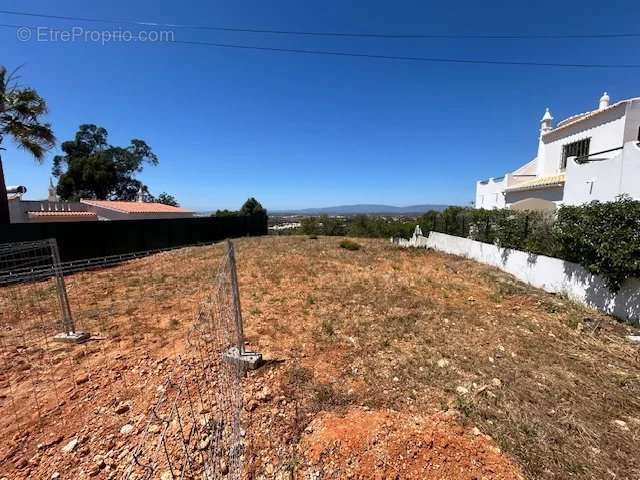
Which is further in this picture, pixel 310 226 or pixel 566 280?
pixel 310 226

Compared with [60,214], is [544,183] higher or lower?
higher

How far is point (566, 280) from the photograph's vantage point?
6.09 metres

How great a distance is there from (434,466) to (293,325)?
113 inches

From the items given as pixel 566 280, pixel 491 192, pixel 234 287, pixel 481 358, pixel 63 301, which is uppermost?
pixel 491 192

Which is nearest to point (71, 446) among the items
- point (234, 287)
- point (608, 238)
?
point (234, 287)

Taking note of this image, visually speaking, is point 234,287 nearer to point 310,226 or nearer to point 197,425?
point 197,425

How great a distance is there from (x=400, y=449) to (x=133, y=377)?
270 cm

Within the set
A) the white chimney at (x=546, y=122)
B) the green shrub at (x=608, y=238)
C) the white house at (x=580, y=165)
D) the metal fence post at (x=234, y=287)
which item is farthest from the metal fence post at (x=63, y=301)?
the white chimney at (x=546, y=122)

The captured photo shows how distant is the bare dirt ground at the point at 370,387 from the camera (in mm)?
2154

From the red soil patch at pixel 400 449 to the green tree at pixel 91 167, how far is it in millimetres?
29128

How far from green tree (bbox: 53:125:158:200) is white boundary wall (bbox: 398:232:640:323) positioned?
28045 mm

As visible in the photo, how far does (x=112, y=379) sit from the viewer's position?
10.2 feet

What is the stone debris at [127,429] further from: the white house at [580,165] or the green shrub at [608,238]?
the white house at [580,165]

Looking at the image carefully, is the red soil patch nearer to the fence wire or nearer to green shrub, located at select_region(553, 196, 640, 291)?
the fence wire
